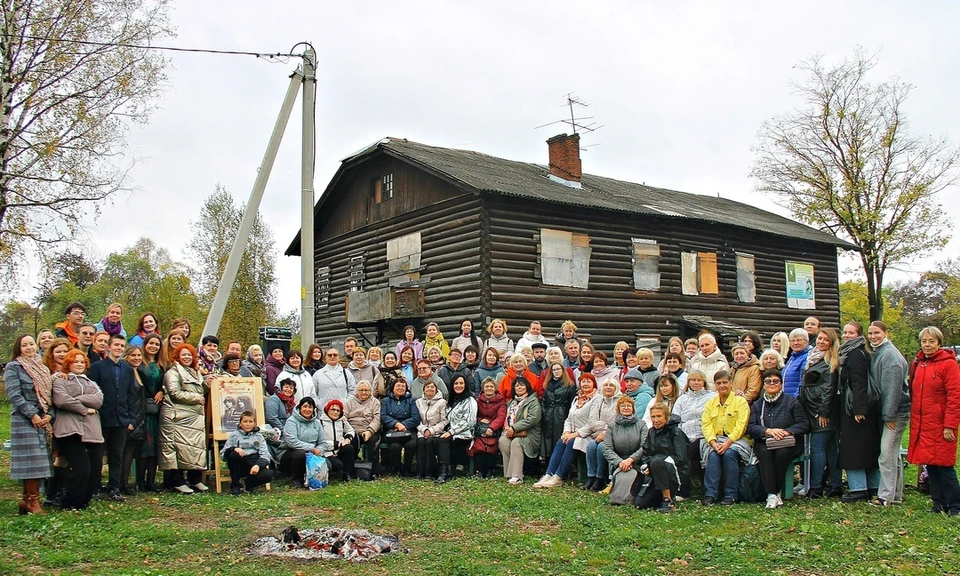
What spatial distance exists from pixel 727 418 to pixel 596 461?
5.48 ft

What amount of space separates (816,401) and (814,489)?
97 centimetres

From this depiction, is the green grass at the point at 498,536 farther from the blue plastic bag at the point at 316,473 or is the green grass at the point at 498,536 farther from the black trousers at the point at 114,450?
the blue plastic bag at the point at 316,473

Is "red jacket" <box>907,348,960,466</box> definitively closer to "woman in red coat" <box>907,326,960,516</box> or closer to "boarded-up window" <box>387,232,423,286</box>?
"woman in red coat" <box>907,326,960,516</box>

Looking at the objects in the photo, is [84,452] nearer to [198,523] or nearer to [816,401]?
[198,523]

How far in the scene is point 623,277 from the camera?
19906 millimetres

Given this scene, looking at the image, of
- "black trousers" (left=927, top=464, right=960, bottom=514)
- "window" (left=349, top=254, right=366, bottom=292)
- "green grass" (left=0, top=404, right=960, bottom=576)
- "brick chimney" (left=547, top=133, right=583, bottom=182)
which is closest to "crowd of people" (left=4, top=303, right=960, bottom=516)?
"black trousers" (left=927, top=464, right=960, bottom=514)

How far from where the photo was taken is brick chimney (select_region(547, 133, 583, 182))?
70.6 feet

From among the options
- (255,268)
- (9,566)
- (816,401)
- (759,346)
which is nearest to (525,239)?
(759,346)

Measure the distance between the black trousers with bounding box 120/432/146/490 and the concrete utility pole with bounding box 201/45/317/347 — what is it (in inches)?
141

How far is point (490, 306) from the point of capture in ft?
56.7

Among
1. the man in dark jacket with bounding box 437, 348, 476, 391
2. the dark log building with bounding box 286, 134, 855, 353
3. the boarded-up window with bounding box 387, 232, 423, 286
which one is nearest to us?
the man in dark jacket with bounding box 437, 348, 476, 391

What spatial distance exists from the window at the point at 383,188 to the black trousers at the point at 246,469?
488 inches

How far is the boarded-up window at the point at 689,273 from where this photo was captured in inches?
835

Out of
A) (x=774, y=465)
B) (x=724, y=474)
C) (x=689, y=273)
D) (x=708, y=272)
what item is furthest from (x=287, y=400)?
(x=708, y=272)
